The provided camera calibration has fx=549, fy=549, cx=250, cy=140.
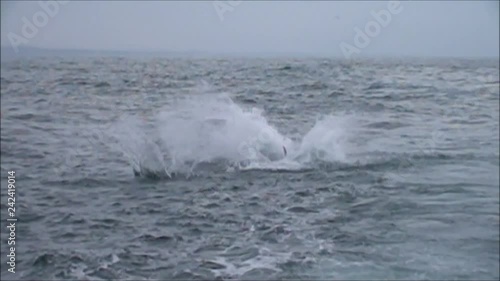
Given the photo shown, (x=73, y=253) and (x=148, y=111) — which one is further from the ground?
(x=148, y=111)

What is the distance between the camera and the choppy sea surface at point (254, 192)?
27.4ft

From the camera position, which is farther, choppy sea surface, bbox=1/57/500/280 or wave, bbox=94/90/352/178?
wave, bbox=94/90/352/178

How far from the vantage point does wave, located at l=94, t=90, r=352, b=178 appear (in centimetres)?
1441

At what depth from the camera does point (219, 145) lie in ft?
53.4

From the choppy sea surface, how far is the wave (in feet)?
0.20

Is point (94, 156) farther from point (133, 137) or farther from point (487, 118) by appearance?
point (487, 118)

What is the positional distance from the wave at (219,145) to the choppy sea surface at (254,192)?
2.4 inches

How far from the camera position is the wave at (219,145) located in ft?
47.3

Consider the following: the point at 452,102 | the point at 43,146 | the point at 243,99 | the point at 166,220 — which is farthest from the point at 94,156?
the point at 452,102

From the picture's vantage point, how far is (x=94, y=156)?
15664mm

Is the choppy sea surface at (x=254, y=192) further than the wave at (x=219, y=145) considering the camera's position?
No

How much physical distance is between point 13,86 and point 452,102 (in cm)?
2510

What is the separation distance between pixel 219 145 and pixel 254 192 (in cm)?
441

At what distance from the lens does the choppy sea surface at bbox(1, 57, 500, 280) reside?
8.34 meters
